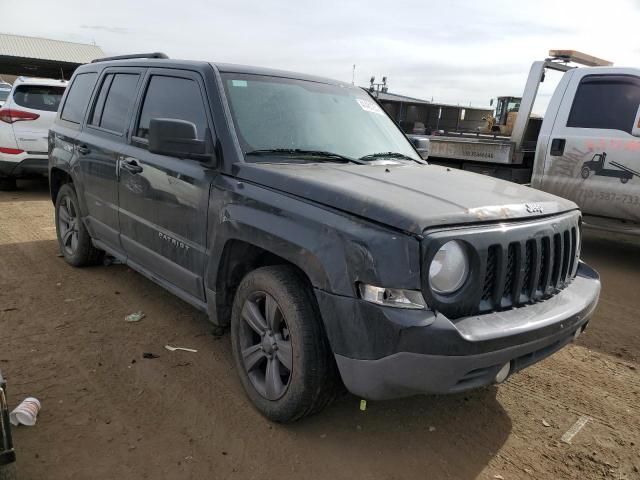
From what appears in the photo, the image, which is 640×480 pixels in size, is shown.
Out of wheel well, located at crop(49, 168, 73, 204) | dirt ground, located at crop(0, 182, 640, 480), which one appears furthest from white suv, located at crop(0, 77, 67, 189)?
dirt ground, located at crop(0, 182, 640, 480)

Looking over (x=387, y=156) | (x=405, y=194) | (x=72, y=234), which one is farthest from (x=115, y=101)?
(x=405, y=194)

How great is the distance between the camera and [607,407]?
3191 mm

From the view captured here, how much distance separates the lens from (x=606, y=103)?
6.13m

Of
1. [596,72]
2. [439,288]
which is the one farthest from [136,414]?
[596,72]

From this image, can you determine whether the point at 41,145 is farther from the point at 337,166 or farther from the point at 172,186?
the point at 337,166

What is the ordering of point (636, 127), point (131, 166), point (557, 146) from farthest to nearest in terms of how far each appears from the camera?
point (557, 146), point (636, 127), point (131, 166)

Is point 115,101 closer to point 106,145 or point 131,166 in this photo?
point 106,145

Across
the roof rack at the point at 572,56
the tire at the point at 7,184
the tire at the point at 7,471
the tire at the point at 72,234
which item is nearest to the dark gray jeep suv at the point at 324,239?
the tire at the point at 72,234

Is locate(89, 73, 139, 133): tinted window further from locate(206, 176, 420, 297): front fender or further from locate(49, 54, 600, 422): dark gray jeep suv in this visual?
locate(206, 176, 420, 297): front fender

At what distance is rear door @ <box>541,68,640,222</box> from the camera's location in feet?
19.5

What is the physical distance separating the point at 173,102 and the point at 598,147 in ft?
16.3

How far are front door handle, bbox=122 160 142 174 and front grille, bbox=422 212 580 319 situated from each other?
2.46 m

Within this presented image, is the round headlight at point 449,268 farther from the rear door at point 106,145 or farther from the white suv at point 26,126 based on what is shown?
the white suv at point 26,126

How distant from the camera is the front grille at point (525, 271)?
241 centimetres
